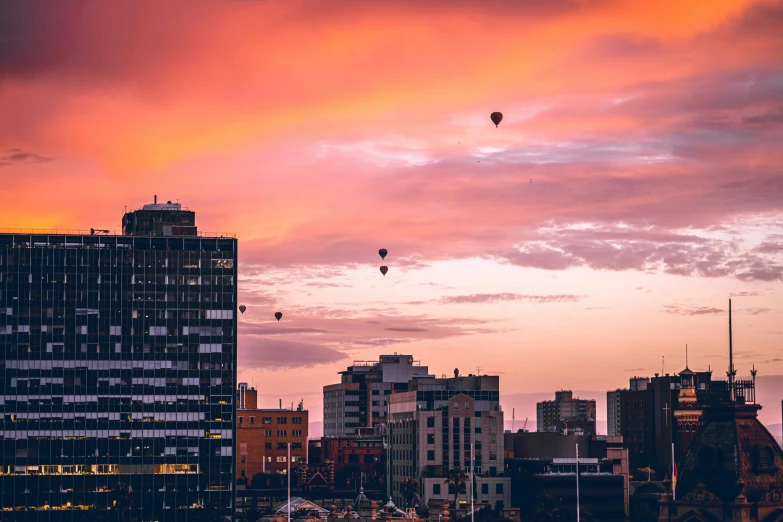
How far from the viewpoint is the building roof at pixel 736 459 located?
566 ft

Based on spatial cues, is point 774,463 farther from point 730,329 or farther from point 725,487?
point 730,329

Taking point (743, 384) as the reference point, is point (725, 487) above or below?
below

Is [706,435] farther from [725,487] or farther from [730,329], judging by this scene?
[730,329]

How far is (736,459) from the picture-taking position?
17275cm

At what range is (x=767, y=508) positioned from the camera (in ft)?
564

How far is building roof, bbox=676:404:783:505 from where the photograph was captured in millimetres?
172625

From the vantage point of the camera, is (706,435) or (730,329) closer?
(706,435)

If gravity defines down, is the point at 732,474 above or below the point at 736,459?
below

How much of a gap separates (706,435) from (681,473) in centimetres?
585

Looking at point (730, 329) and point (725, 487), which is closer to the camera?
point (725, 487)

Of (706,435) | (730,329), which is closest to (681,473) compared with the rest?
(706,435)

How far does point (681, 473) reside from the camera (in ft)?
589

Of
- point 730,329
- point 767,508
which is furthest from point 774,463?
point 730,329

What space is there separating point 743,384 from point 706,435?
31.2 ft
